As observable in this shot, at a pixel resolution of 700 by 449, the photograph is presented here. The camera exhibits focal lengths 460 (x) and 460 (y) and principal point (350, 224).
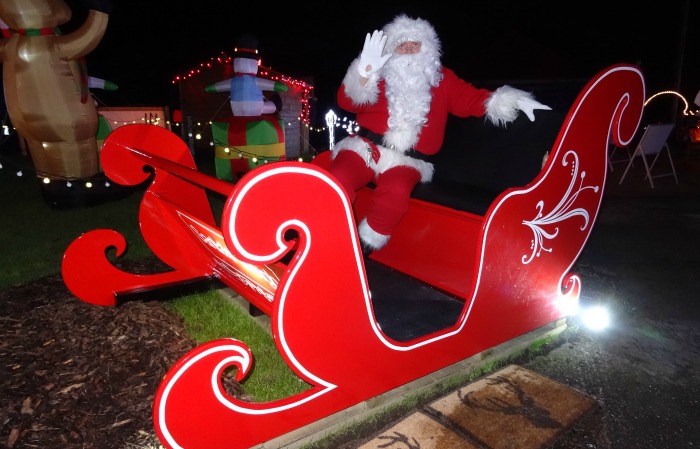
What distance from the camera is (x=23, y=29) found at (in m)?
5.01

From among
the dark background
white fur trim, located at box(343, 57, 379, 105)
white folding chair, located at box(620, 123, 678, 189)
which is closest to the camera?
white fur trim, located at box(343, 57, 379, 105)

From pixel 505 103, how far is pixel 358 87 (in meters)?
0.87

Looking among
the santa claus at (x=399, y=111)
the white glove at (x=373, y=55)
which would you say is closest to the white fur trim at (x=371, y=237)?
the santa claus at (x=399, y=111)

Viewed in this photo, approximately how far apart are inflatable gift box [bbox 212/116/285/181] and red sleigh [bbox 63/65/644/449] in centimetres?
408

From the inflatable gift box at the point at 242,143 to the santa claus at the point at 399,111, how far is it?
4.37 m

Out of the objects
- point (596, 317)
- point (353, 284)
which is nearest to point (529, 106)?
point (596, 317)

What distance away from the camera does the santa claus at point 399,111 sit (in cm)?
264

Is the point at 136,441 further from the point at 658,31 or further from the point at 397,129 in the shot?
the point at 658,31

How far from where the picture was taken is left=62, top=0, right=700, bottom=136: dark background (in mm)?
13133

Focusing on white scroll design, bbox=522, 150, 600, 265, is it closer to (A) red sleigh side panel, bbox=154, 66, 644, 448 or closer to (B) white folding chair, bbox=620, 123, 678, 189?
(A) red sleigh side panel, bbox=154, 66, 644, 448

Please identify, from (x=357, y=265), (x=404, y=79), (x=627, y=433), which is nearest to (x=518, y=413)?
(x=627, y=433)

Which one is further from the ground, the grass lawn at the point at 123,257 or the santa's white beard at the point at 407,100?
the santa's white beard at the point at 407,100

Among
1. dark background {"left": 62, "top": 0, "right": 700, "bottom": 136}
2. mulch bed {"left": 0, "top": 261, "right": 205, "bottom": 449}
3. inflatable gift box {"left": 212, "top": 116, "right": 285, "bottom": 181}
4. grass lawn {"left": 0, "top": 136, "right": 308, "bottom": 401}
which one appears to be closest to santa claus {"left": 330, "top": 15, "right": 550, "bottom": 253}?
grass lawn {"left": 0, "top": 136, "right": 308, "bottom": 401}

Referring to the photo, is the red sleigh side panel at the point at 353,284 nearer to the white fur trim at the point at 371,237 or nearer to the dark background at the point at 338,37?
the white fur trim at the point at 371,237
